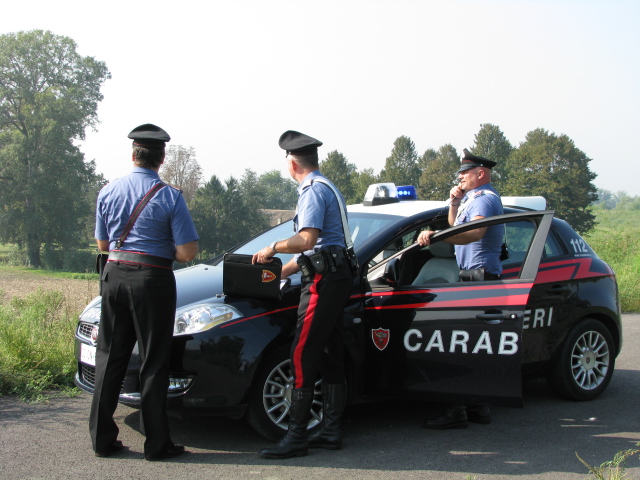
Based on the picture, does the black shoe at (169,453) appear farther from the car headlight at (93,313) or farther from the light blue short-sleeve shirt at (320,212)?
the light blue short-sleeve shirt at (320,212)

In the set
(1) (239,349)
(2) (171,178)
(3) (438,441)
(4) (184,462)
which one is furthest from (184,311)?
(2) (171,178)

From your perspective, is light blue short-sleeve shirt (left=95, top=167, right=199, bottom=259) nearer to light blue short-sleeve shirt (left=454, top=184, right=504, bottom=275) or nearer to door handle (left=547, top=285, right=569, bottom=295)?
light blue short-sleeve shirt (left=454, top=184, right=504, bottom=275)

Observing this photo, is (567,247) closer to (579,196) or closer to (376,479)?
(376,479)

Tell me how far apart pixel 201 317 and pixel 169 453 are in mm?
819

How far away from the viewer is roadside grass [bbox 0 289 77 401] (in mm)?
5430

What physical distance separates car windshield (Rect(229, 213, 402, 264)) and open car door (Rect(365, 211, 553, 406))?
0.41 m

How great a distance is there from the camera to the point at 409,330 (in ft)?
14.6

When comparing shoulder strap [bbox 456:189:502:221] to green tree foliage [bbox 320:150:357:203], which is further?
green tree foliage [bbox 320:150:357:203]

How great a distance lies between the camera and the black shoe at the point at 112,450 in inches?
157

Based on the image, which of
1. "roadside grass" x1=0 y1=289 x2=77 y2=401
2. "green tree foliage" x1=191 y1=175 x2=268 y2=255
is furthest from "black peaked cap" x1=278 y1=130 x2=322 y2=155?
"green tree foliage" x1=191 y1=175 x2=268 y2=255

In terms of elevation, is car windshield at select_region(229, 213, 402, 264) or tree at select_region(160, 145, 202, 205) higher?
tree at select_region(160, 145, 202, 205)

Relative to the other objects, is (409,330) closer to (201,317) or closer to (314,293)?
(314,293)

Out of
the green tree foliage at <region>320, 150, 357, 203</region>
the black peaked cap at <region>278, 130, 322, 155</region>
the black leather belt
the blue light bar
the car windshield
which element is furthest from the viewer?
the green tree foliage at <region>320, 150, 357, 203</region>

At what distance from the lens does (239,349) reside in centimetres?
Answer: 401
